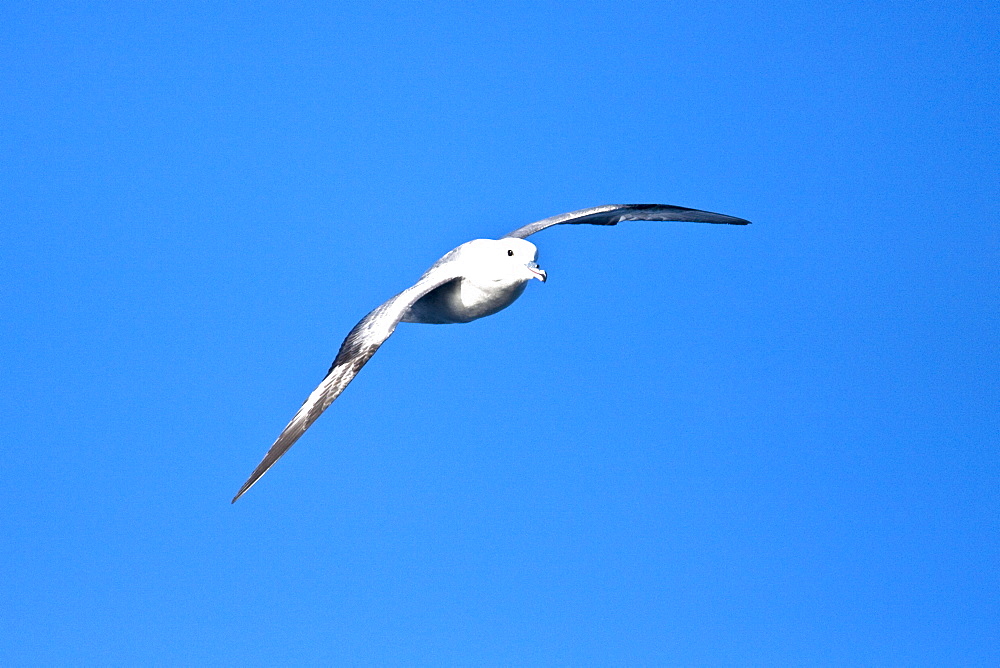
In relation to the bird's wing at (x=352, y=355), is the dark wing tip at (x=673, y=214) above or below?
above

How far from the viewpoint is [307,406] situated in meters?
15.8

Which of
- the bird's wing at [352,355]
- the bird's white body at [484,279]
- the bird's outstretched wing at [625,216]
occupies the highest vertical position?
the bird's outstretched wing at [625,216]

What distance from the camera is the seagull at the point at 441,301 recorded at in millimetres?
15648

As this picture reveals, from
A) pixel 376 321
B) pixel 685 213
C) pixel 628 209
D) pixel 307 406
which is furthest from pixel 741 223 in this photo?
pixel 307 406

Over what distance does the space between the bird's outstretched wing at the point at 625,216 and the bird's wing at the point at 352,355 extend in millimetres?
2861

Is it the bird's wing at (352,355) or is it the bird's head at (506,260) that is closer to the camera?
the bird's wing at (352,355)

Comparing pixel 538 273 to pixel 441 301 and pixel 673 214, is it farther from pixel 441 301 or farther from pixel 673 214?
Answer: pixel 673 214

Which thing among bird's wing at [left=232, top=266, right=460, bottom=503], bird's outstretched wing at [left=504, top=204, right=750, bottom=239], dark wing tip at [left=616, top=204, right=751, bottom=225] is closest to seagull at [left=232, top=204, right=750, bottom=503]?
bird's wing at [left=232, top=266, right=460, bottom=503]

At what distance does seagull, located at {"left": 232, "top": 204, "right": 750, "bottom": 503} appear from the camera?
15.6m

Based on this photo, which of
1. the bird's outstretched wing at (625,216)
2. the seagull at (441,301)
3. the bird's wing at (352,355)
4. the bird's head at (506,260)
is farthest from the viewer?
the bird's outstretched wing at (625,216)

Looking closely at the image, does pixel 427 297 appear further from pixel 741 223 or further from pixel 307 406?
pixel 741 223

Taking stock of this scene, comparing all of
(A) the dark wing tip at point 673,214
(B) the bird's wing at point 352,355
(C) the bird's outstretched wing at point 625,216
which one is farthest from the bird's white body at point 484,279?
(A) the dark wing tip at point 673,214

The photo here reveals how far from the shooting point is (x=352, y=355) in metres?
16.2

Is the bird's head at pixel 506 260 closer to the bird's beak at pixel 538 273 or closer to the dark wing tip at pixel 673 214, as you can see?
the bird's beak at pixel 538 273
